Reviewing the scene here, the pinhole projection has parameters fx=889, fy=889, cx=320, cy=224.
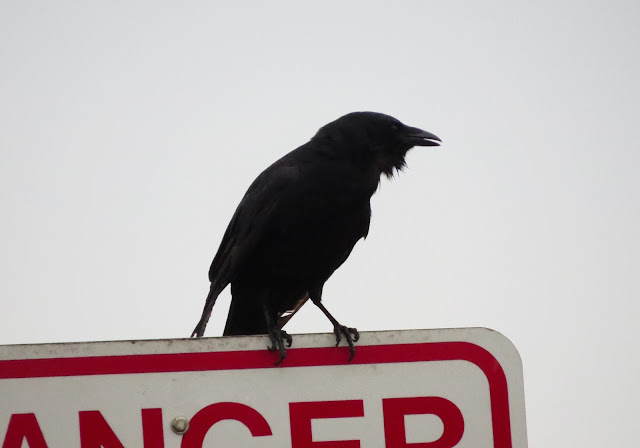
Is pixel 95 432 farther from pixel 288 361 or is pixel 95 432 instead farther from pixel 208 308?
pixel 208 308

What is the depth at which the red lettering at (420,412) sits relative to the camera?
7.04 ft

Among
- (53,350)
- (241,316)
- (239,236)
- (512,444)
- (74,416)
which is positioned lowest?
(512,444)

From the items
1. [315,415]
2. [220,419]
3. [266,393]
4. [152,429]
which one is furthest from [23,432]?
[315,415]

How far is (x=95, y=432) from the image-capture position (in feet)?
6.68

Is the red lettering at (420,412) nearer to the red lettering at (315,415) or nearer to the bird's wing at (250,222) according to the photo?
the red lettering at (315,415)

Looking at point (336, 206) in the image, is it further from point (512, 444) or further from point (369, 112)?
point (512, 444)

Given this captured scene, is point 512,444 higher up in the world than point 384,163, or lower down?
lower down

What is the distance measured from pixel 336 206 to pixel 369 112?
74cm

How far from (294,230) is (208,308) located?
23.9 inches

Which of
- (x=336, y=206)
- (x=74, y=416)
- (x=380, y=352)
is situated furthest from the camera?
(x=336, y=206)

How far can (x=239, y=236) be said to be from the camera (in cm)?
412

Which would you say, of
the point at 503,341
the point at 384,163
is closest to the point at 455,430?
the point at 503,341

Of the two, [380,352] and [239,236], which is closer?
[380,352]

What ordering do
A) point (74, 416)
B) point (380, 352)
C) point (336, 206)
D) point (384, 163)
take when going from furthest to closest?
1. point (384, 163)
2. point (336, 206)
3. point (380, 352)
4. point (74, 416)
